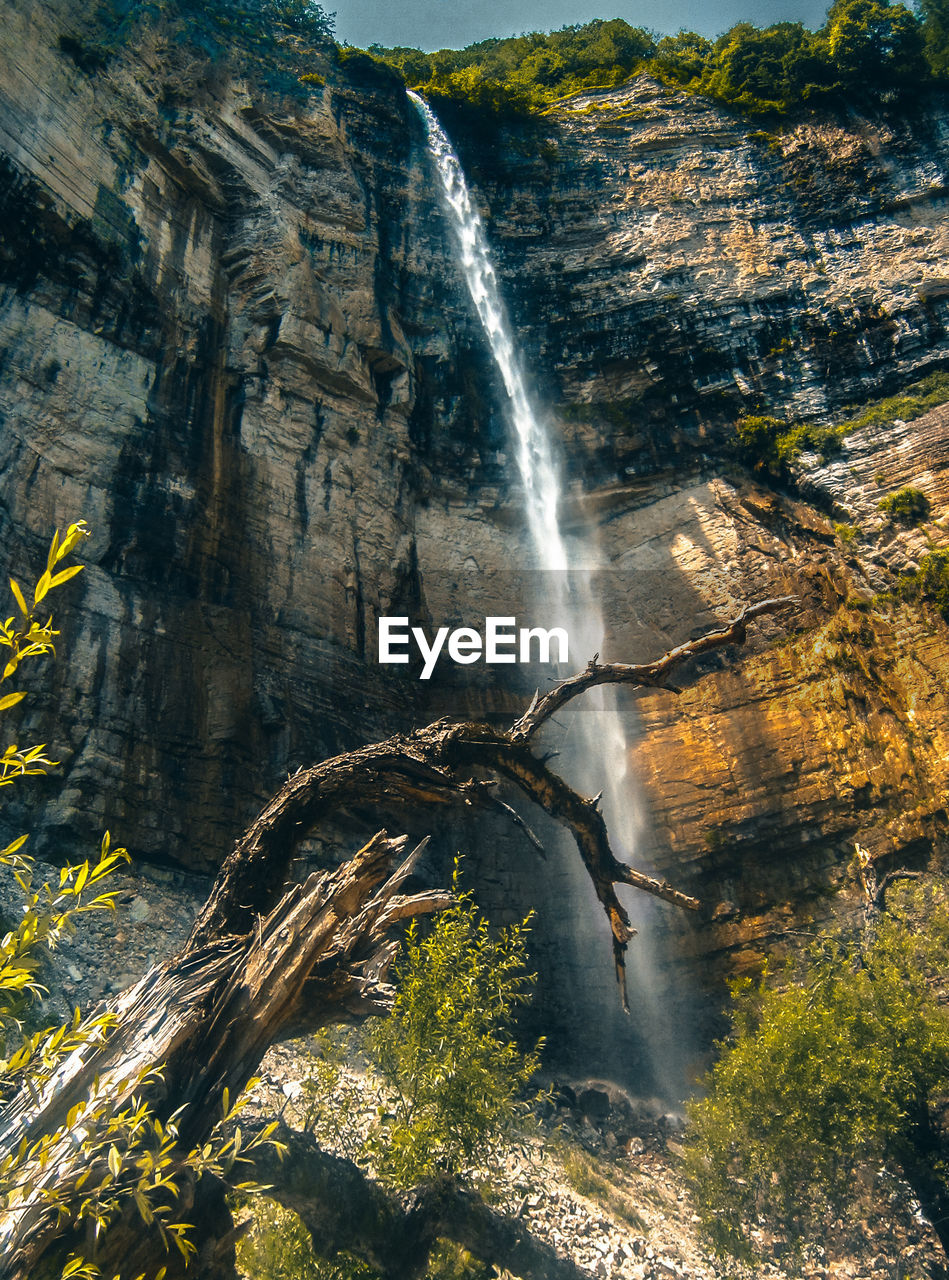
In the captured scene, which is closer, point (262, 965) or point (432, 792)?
point (262, 965)

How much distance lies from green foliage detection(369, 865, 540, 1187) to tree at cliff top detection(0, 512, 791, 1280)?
0.58 meters

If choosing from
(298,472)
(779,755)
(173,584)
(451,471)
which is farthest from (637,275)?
(173,584)

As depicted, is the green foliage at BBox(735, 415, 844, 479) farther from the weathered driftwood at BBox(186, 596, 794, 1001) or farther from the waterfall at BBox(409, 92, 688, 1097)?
the weathered driftwood at BBox(186, 596, 794, 1001)

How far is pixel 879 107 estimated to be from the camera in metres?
26.6

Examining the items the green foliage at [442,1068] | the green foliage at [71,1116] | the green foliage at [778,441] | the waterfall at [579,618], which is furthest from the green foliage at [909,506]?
the green foliage at [71,1116]

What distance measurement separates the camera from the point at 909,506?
65.7 feet

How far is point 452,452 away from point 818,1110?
1870 centimetres

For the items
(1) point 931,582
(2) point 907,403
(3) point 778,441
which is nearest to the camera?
(1) point 931,582

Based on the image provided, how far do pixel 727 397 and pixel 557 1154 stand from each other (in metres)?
20.0

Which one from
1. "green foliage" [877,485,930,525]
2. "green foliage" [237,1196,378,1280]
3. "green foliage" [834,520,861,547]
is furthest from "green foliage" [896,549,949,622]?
"green foliage" [237,1196,378,1280]

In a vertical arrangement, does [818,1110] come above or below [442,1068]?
below

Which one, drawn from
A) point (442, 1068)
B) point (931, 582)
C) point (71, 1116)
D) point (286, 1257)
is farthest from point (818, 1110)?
point (931, 582)

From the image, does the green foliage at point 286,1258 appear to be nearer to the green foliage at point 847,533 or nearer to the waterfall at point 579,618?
the waterfall at point 579,618

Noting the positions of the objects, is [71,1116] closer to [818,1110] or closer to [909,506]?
[818,1110]
